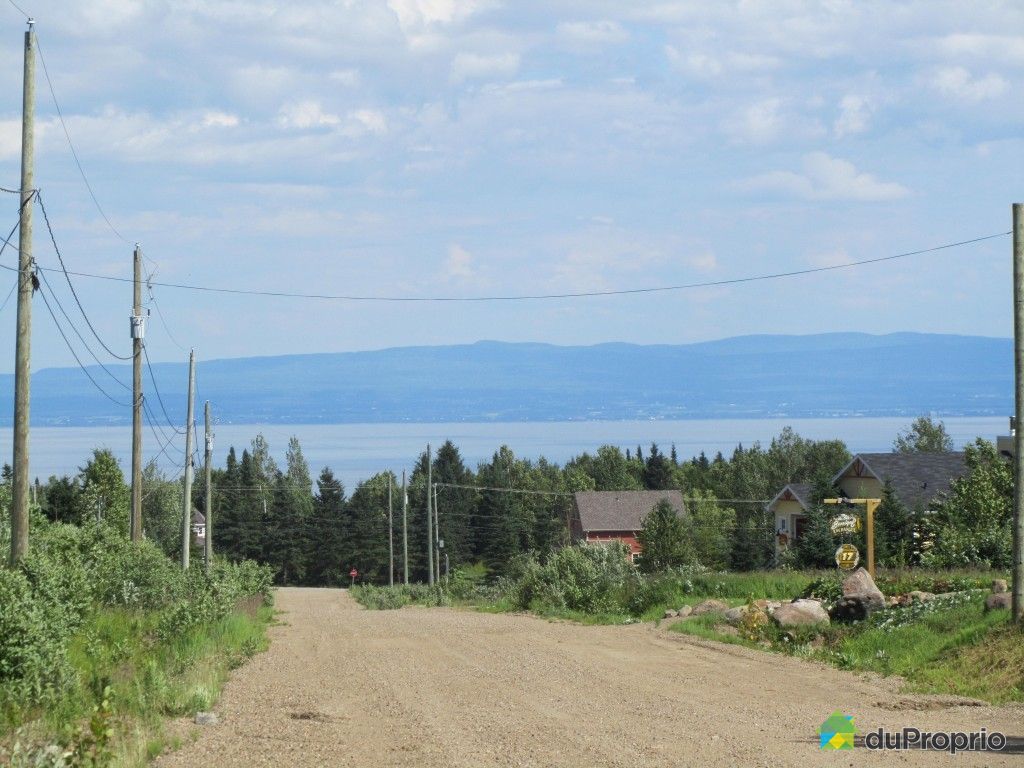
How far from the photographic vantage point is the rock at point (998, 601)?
18.7 meters

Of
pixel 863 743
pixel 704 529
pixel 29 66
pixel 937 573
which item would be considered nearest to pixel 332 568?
pixel 704 529

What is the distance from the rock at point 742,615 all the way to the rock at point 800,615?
9.9 inches

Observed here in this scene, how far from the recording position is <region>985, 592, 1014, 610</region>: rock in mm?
18719

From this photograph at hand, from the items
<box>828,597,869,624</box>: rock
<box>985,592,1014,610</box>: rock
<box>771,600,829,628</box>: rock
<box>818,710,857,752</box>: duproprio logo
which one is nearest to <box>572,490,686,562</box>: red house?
<box>771,600,829,628</box>: rock

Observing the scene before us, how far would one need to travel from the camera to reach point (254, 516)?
3878 inches

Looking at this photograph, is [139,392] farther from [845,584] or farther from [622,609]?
[845,584]

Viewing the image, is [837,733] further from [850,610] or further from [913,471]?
[913,471]

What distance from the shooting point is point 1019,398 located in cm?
1756

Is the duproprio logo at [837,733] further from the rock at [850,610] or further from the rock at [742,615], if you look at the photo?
the rock at [742,615]

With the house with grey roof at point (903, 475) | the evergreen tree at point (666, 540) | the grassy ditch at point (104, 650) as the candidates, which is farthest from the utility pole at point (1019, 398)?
the evergreen tree at point (666, 540)

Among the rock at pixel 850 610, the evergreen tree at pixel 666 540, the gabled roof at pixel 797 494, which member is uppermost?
the gabled roof at pixel 797 494

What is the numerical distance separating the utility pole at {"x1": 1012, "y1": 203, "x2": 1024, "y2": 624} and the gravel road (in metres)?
2.44

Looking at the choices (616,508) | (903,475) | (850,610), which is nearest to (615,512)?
(616,508)

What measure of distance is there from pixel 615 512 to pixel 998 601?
247ft
